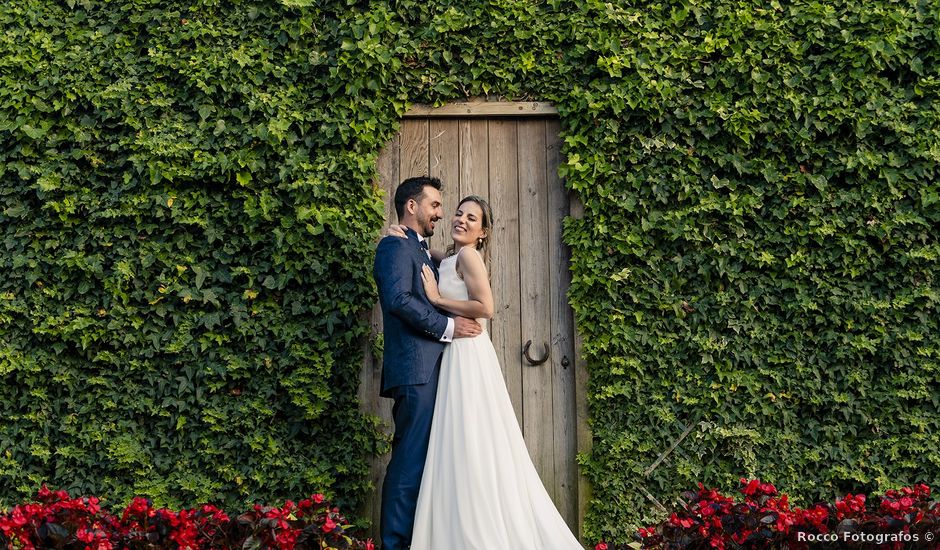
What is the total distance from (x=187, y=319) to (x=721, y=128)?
3.39 meters

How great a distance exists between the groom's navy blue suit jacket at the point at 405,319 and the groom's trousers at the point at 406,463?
0.28ft

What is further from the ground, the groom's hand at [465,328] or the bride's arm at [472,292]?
the bride's arm at [472,292]

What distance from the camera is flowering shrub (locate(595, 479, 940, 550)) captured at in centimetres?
345

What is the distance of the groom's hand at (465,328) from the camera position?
4414 millimetres

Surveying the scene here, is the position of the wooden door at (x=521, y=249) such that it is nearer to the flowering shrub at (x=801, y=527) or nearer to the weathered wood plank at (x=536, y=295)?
the weathered wood plank at (x=536, y=295)

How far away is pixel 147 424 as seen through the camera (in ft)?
16.3

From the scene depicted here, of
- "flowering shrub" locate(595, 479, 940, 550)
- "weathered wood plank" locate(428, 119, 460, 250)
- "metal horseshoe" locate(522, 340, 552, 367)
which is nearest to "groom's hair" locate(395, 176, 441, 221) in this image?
"weathered wood plank" locate(428, 119, 460, 250)

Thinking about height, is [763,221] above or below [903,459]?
above

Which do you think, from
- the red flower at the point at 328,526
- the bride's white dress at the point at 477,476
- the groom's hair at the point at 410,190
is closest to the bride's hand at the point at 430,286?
A: the bride's white dress at the point at 477,476

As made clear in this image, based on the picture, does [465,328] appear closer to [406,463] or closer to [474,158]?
[406,463]

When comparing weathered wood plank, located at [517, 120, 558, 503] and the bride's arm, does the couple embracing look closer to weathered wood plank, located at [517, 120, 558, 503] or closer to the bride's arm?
the bride's arm

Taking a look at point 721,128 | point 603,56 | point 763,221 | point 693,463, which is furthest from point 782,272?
point 603,56

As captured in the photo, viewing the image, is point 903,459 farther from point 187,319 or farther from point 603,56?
point 187,319

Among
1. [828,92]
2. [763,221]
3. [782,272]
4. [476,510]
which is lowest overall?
[476,510]
